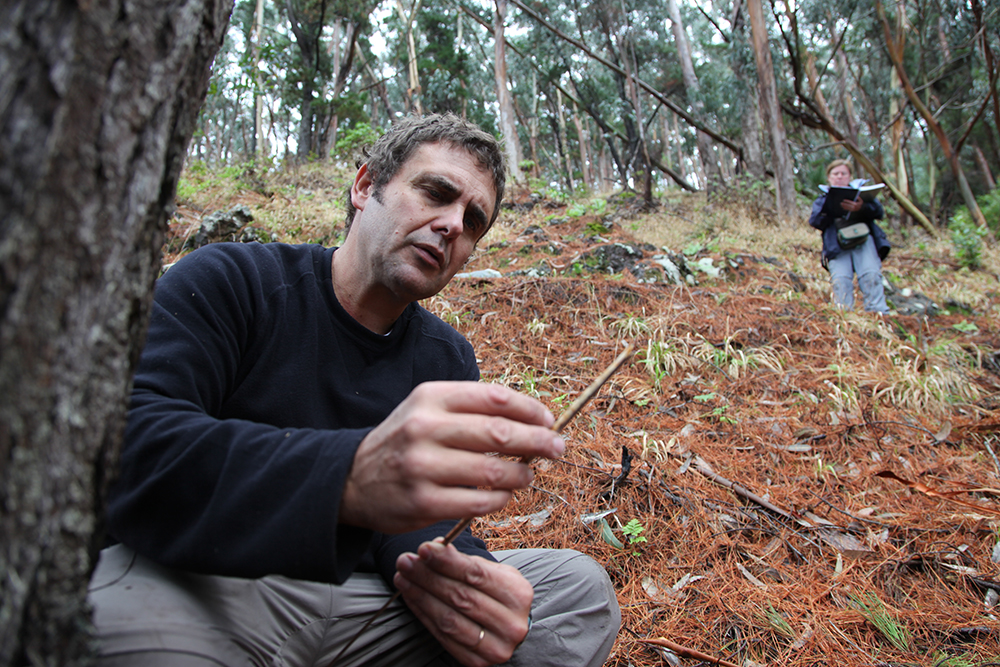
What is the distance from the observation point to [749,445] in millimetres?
3160

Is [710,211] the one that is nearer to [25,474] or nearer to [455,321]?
[455,321]

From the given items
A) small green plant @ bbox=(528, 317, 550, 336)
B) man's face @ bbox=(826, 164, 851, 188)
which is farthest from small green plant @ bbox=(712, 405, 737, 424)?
man's face @ bbox=(826, 164, 851, 188)

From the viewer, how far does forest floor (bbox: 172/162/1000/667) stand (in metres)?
1.95

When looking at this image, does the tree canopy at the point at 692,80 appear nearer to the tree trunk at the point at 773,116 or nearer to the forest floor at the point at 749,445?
the tree trunk at the point at 773,116

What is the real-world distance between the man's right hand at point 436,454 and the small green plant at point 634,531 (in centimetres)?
173

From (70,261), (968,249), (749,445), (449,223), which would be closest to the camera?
(70,261)

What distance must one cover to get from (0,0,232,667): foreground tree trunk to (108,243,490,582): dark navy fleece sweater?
175 millimetres

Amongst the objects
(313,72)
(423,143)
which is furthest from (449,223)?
(313,72)

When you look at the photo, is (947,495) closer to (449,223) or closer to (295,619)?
(449,223)

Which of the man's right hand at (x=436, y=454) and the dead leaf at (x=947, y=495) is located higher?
the man's right hand at (x=436, y=454)

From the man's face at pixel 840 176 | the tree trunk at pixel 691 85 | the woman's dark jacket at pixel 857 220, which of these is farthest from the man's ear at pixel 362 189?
the tree trunk at pixel 691 85

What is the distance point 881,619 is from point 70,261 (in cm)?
250

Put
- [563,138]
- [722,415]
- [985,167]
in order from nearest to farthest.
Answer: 1. [722,415]
2. [985,167]
3. [563,138]

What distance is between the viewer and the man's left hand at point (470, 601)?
44.3 inches
